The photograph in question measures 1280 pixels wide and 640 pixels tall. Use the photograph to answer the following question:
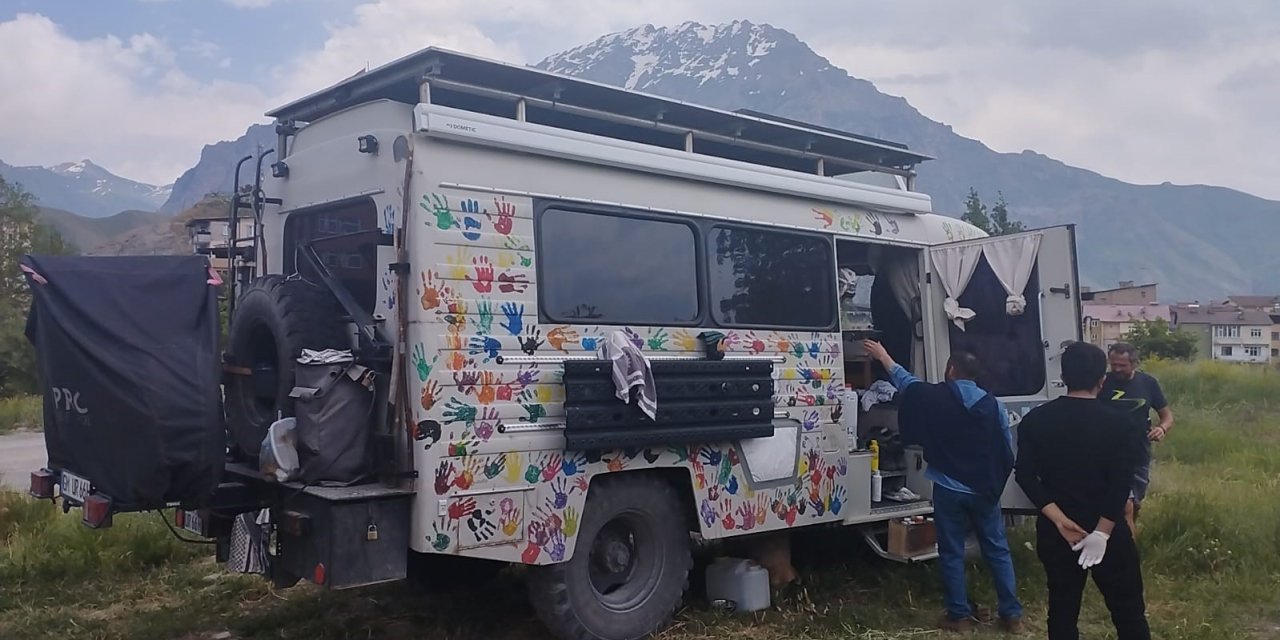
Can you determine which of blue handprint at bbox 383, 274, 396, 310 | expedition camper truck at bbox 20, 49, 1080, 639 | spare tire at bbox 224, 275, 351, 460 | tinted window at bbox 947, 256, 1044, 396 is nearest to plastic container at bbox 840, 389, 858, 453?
expedition camper truck at bbox 20, 49, 1080, 639

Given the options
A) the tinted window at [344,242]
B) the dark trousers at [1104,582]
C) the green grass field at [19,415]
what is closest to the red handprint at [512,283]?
the tinted window at [344,242]

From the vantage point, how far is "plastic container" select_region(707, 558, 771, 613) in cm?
659

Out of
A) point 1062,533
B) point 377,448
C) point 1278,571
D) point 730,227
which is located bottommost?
point 1278,571

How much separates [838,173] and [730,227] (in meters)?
1.94

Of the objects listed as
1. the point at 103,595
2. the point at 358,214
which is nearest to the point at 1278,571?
the point at 358,214

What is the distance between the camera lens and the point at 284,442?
5.16m

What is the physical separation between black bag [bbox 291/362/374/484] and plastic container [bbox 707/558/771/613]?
8.13 feet

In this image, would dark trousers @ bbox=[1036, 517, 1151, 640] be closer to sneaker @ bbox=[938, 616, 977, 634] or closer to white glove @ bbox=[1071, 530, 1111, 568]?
white glove @ bbox=[1071, 530, 1111, 568]

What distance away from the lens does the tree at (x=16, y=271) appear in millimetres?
26406

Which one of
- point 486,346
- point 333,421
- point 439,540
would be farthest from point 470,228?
point 439,540

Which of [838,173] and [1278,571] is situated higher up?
[838,173]

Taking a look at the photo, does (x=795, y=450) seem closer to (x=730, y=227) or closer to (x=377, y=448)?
(x=730, y=227)

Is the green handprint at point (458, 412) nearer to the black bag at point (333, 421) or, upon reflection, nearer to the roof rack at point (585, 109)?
the black bag at point (333, 421)

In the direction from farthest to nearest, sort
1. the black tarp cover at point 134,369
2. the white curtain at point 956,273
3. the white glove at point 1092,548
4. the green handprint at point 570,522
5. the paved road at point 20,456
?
1. the paved road at point 20,456
2. the white curtain at point 956,273
3. the green handprint at point 570,522
4. the black tarp cover at point 134,369
5. the white glove at point 1092,548
